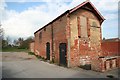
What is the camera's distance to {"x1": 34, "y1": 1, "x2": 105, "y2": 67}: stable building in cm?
1632

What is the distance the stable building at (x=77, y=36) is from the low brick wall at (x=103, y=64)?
2599mm

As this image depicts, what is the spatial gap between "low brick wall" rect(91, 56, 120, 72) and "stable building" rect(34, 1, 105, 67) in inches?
102

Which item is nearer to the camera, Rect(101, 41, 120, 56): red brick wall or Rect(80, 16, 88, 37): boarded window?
Rect(80, 16, 88, 37): boarded window

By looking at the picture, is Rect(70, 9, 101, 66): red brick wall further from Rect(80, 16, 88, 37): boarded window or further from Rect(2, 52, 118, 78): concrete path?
Rect(2, 52, 118, 78): concrete path

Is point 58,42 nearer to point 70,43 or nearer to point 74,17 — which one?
point 70,43

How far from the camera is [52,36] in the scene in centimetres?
2027

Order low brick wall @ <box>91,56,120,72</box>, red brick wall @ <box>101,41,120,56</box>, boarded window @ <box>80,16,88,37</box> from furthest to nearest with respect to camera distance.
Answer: red brick wall @ <box>101,41,120,56</box>
boarded window @ <box>80,16,88,37</box>
low brick wall @ <box>91,56,120,72</box>

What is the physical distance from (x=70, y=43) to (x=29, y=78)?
705 centimetres

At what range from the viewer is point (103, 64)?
1308cm

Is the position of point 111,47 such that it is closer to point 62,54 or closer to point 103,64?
point 62,54

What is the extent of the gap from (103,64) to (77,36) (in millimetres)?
4822

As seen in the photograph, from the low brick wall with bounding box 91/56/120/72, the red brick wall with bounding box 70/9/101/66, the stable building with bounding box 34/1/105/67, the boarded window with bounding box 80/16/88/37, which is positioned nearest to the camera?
the low brick wall with bounding box 91/56/120/72

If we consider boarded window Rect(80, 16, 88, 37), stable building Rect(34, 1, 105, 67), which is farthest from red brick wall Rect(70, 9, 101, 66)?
boarded window Rect(80, 16, 88, 37)

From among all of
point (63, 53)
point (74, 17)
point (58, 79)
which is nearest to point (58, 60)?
point (63, 53)
